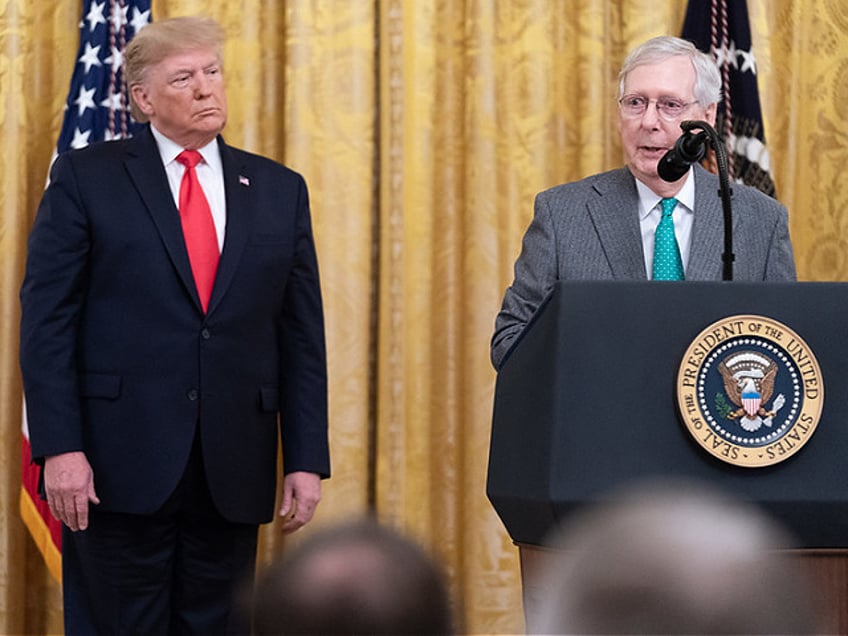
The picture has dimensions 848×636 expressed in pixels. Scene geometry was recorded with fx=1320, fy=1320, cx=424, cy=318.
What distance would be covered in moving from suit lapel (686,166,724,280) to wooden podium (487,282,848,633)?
593 millimetres

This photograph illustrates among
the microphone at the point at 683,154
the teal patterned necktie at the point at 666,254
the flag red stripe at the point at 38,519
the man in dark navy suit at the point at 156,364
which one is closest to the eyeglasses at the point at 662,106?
the teal patterned necktie at the point at 666,254

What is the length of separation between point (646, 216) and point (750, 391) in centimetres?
93

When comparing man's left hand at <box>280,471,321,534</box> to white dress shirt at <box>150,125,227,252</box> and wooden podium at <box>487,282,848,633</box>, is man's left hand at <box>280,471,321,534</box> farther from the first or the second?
wooden podium at <box>487,282,848,633</box>

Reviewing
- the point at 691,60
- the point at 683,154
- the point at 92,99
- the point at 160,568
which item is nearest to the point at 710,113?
the point at 691,60

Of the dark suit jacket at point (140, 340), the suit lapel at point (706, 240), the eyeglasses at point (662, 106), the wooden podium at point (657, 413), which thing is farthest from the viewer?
the dark suit jacket at point (140, 340)

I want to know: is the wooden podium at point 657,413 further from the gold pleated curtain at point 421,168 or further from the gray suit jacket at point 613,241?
the gold pleated curtain at point 421,168

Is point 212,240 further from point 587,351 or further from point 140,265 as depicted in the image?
point 587,351

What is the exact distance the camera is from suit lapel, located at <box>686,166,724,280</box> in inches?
89.7

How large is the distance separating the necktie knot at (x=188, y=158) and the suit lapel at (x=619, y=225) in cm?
92

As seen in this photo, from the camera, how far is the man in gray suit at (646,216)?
236cm

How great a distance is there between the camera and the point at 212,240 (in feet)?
9.47

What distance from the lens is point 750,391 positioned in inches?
63.2

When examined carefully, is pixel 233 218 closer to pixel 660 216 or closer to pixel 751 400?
pixel 660 216

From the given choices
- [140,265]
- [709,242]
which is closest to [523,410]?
[709,242]
